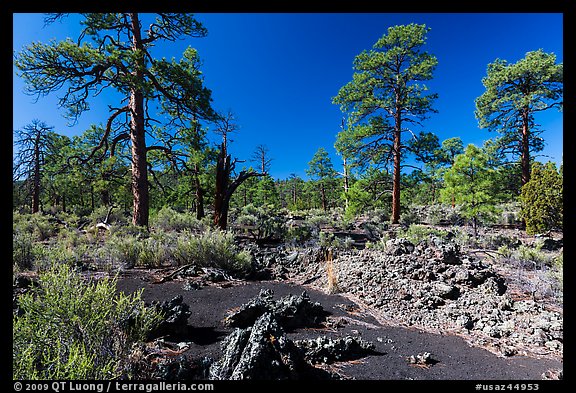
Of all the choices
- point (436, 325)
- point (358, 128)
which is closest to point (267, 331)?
point (436, 325)

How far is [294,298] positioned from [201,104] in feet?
24.3

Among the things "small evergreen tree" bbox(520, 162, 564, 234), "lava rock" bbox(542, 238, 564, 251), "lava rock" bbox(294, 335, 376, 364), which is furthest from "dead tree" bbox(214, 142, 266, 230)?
"small evergreen tree" bbox(520, 162, 564, 234)

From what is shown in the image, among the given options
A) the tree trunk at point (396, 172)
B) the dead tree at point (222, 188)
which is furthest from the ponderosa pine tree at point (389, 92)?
the dead tree at point (222, 188)

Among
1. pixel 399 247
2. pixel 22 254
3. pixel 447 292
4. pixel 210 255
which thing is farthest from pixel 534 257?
pixel 22 254

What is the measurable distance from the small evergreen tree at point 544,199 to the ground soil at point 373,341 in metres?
9.84

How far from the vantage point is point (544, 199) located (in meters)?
9.27

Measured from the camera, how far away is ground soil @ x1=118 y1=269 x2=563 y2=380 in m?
2.18

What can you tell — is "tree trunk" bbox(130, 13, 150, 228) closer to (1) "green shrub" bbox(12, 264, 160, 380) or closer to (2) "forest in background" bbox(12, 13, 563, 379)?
(2) "forest in background" bbox(12, 13, 563, 379)

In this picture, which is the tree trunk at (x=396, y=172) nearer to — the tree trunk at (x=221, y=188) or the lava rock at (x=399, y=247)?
the lava rock at (x=399, y=247)

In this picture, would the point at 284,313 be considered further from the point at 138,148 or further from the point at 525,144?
the point at 525,144

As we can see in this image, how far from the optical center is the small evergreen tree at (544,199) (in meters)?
9.05

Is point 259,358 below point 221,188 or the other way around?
below

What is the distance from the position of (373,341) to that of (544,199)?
429 inches

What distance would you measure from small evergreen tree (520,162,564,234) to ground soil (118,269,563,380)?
9842mm
